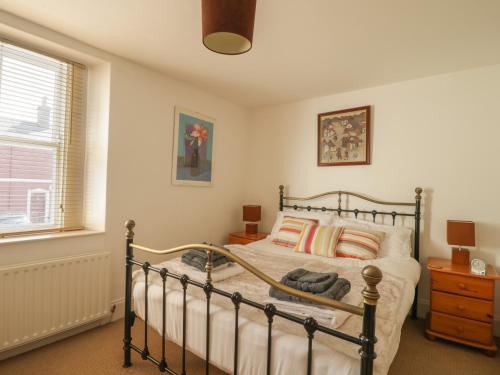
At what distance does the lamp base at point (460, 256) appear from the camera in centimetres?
242

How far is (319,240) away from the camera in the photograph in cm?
264

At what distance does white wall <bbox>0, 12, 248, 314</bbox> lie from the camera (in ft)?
7.31

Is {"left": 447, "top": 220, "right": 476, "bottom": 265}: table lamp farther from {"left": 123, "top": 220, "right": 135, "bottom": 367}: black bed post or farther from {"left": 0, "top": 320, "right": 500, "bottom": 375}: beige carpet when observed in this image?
{"left": 123, "top": 220, "right": 135, "bottom": 367}: black bed post

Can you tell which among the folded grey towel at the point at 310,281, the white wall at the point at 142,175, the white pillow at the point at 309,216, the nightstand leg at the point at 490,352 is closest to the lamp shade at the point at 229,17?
the folded grey towel at the point at 310,281

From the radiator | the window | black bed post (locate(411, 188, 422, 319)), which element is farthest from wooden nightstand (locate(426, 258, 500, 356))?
the window

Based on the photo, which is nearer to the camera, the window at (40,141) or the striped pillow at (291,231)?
the window at (40,141)

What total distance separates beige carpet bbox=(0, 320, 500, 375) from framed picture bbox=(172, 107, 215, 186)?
1.58m

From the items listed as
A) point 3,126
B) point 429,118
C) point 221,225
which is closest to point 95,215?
point 3,126

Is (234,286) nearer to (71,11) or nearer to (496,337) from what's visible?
(71,11)

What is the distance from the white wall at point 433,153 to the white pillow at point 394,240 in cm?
28

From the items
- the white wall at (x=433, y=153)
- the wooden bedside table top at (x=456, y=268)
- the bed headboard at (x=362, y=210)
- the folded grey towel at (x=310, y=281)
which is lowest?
the wooden bedside table top at (x=456, y=268)

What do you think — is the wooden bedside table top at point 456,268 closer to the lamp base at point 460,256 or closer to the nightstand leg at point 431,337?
the lamp base at point 460,256

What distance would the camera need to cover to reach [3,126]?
2070mm

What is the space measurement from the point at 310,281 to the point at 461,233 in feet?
5.66
